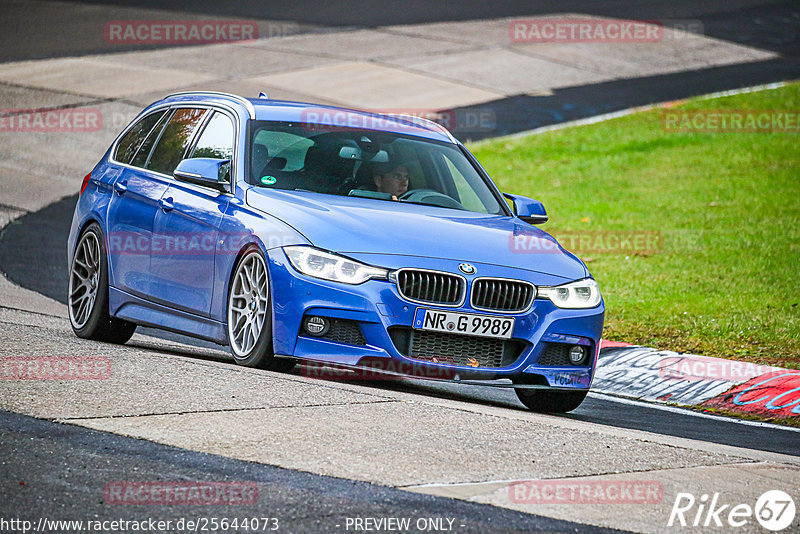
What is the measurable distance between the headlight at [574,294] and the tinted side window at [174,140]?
2.90 metres

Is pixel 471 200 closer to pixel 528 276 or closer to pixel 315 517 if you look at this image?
pixel 528 276

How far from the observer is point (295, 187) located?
8.27 metres

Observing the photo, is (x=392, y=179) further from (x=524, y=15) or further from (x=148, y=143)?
(x=524, y=15)

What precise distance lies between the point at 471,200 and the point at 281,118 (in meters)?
1.41

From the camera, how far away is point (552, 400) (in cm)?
827

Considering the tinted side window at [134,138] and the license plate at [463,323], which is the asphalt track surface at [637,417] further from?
the tinted side window at [134,138]

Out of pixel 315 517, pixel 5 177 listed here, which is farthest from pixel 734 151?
pixel 315 517

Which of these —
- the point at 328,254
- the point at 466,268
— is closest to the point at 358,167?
the point at 328,254

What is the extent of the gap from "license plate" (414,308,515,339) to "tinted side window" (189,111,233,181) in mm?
1894

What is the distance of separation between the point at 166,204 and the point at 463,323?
2424mm

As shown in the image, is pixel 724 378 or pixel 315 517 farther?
pixel 724 378

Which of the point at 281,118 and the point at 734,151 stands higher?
the point at 281,118

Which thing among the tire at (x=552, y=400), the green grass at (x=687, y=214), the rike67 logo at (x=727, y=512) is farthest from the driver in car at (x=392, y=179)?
the rike67 logo at (x=727, y=512)

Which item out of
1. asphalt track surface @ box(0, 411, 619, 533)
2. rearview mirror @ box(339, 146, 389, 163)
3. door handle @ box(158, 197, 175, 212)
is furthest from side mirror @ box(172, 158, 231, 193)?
asphalt track surface @ box(0, 411, 619, 533)
